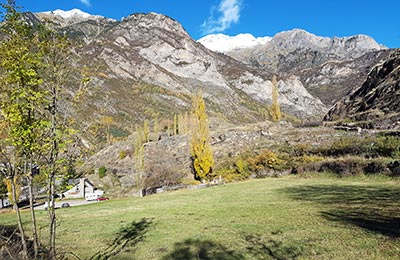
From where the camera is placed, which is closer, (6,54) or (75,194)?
(6,54)

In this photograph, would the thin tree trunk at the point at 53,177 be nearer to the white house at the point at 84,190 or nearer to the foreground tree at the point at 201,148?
the foreground tree at the point at 201,148

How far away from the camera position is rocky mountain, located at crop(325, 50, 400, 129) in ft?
136

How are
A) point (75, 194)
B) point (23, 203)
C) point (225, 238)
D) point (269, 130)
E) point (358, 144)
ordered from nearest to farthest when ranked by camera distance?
1. point (225, 238)
2. point (358, 144)
3. point (23, 203)
4. point (269, 130)
5. point (75, 194)

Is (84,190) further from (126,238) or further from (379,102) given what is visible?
(379,102)

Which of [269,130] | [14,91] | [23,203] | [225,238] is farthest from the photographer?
[269,130]

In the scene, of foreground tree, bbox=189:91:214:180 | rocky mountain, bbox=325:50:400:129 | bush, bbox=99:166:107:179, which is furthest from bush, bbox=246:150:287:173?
bush, bbox=99:166:107:179

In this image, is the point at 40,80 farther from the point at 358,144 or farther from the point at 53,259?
the point at 358,144

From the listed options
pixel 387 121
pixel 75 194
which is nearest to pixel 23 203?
pixel 75 194

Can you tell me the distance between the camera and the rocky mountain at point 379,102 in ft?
136

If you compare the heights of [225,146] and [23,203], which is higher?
[225,146]

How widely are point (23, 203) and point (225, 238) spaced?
55163 mm

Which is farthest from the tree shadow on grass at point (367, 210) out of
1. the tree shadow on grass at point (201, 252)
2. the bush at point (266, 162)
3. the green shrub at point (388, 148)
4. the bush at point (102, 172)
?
the bush at point (102, 172)

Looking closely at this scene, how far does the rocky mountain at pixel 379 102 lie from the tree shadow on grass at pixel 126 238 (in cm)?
3630

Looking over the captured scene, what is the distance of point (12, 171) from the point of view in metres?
6.92
